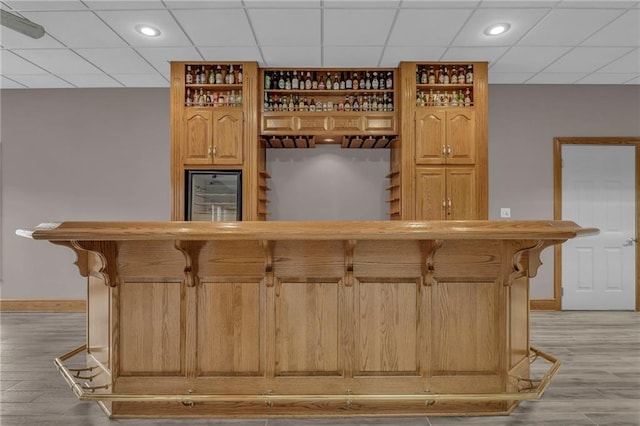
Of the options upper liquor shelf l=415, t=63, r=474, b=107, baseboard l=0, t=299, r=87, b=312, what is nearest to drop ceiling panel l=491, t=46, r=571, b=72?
upper liquor shelf l=415, t=63, r=474, b=107

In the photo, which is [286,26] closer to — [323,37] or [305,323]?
[323,37]

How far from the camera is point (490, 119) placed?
488cm

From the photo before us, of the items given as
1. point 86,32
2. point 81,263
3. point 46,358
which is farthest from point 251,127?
point 46,358

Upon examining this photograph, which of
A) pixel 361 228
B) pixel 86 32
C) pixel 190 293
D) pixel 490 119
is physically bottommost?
pixel 190 293

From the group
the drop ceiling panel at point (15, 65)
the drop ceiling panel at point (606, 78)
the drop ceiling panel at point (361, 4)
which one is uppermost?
the drop ceiling panel at point (361, 4)

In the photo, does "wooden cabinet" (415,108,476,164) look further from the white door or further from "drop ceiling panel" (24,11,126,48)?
"drop ceiling panel" (24,11,126,48)

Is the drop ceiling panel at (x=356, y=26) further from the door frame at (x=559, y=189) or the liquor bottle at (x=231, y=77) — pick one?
the door frame at (x=559, y=189)

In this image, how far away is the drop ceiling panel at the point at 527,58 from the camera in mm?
3903

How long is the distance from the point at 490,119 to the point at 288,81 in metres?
2.47

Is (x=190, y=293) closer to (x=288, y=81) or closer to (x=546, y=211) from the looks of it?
(x=288, y=81)

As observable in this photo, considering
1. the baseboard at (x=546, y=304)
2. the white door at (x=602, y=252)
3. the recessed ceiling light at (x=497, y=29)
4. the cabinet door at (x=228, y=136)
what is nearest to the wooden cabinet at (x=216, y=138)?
the cabinet door at (x=228, y=136)

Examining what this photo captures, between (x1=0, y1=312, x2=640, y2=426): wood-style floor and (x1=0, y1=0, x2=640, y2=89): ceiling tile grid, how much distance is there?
2707mm

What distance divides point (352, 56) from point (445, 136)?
125 centimetres

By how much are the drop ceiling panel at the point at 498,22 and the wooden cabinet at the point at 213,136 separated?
2.29 meters
